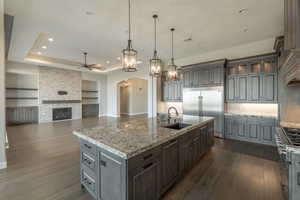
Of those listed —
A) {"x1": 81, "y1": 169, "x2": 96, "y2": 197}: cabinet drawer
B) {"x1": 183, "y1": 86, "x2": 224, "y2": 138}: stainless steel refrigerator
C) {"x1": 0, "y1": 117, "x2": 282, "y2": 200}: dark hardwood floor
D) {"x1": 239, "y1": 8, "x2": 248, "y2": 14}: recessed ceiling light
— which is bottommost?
{"x1": 0, "y1": 117, "x2": 282, "y2": 200}: dark hardwood floor

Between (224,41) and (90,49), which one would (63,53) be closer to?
(90,49)

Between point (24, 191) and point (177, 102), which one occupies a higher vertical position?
point (177, 102)

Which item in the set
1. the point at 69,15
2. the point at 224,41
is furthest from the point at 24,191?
the point at 224,41

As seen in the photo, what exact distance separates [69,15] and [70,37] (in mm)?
1437

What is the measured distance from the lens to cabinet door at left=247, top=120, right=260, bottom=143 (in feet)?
14.0

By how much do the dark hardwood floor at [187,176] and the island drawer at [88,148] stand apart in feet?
2.35

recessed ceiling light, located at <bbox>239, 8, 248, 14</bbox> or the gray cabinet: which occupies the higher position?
recessed ceiling light, located at <bbox>239, 8, 248, 14</bbox>

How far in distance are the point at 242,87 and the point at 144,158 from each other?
4553 mm

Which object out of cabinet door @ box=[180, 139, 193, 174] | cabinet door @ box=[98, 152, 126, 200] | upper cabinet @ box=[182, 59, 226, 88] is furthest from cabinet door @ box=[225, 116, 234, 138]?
cabinet door @ box=[98, 152, 126, 200]

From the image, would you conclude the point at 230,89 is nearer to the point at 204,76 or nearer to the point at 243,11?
the point at 204,76

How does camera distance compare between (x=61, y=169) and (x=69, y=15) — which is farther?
(x=69, y=15)

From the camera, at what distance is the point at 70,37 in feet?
14.6

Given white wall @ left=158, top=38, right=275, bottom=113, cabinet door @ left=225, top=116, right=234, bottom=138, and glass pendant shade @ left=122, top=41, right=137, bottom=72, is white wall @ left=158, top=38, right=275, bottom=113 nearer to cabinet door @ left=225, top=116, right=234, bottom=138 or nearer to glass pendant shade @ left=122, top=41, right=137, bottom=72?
cabinet door @ left=225, top=116, right=234, bottom=138

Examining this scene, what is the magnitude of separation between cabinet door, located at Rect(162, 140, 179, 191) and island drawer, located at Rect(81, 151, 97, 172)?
911 millimetres
